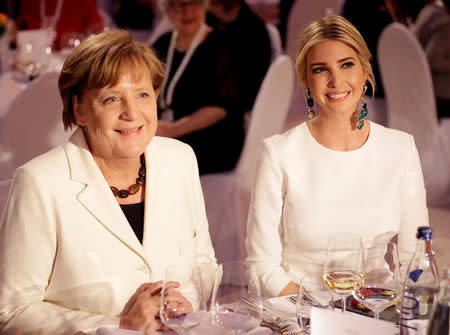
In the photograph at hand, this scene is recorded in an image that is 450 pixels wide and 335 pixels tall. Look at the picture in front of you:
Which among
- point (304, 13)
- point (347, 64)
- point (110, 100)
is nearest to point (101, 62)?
point (110, 100)

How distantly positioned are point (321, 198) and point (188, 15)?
6.78 ft

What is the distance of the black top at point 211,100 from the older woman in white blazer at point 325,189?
161 cm

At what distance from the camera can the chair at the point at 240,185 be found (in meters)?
3.83

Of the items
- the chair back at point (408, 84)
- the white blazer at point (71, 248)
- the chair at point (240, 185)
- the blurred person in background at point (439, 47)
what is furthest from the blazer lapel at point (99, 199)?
the blurred person in background at point (439, 47)

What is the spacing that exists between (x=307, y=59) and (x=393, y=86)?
86.4 inches

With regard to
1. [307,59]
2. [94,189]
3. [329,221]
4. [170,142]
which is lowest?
[329,221]

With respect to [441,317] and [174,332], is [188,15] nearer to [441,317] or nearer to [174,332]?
[174,332]

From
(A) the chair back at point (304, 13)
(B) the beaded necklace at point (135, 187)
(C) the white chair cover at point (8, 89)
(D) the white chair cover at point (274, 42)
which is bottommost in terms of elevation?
(B) the beaded necklace at point (135, 187)

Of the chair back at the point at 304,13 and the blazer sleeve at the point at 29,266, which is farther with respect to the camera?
the chair back at the point at 304,13

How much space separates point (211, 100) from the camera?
402 centimetres

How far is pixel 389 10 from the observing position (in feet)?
15.1

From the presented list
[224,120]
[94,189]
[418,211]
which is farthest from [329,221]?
[224,120]

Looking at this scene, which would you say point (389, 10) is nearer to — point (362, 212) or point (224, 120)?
point (224, 120)

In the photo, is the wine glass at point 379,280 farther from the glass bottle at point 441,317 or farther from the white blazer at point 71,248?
the white blazer at point 71,248
